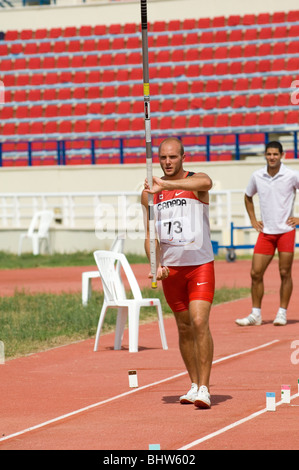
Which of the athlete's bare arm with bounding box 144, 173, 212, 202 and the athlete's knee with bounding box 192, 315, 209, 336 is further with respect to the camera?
the athlete's knee with bounding box 192, 315, 209, 336

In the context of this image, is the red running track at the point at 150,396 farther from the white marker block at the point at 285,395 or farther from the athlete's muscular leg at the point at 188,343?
the athlete's muscular leg at the point at 188,343

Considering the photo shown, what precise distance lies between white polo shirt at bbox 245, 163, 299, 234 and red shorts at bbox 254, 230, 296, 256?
0.07 meters

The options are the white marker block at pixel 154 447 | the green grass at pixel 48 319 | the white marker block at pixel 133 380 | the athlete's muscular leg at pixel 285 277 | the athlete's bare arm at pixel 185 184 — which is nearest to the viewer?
the white marker block at pixel 154 447

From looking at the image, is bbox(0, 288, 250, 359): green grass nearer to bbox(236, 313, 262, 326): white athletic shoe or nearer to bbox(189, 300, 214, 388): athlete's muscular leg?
bbox(236, 313, 262, 326): white athletic shoe

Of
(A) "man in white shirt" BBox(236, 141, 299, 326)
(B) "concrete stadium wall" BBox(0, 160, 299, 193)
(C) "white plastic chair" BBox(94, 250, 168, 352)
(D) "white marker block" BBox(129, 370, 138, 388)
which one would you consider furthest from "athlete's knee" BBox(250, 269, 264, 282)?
(B) "concrete stadium wall" BBox(0, 160, 299, 193)

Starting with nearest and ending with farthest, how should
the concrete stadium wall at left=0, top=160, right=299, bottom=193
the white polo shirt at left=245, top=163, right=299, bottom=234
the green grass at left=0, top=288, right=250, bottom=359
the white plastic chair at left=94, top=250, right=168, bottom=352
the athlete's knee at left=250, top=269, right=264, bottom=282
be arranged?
the white plastic chair at left=94, top=250, right=168, bottom=352, the green grass at left=0, top=288, right=250, bottom=359, the white polo shirt at left=245, top=163, right=299, bottom=234, the athlete's knee at left=250, top=269, right=264, bottom=282, the concrete stadium wall at left=0, top=160, right=299, bottom=193

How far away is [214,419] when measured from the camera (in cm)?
754

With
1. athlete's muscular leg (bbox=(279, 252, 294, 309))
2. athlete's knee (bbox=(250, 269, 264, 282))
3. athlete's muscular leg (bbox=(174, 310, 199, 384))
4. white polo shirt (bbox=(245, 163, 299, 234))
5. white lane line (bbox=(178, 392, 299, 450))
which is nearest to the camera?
white lane line (bbox=(178, 392, 299, 450))

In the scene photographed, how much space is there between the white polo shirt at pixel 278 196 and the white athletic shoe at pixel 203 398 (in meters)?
5.35

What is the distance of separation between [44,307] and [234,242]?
1104 cm

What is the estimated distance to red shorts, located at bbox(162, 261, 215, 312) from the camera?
8172mm

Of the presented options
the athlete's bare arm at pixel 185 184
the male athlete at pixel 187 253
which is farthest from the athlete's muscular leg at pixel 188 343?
the athlete's bare arm at pixel 185 184

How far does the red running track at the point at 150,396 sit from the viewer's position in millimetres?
6902
